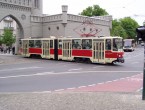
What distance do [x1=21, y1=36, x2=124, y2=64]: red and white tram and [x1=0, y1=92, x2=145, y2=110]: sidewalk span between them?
1820cm

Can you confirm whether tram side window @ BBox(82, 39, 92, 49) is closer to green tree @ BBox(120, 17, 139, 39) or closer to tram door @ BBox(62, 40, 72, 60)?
tram door @ BBox(62, 40, 72, 60)

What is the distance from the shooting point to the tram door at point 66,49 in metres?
35.2

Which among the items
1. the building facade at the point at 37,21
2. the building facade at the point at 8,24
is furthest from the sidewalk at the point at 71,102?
the building facade at the point at 8,24

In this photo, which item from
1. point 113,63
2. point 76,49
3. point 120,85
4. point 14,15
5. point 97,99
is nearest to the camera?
point 97,99

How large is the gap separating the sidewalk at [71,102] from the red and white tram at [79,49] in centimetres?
1820

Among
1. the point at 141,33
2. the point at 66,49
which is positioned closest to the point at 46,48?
the point at 66,49

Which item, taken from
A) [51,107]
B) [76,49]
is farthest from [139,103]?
[76,49]

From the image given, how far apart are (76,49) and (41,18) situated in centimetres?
2160

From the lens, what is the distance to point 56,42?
37750mm

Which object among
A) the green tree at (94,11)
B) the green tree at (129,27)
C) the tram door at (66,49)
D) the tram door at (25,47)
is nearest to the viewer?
the tram door at (66,49)

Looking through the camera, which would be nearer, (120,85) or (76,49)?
(120,85)

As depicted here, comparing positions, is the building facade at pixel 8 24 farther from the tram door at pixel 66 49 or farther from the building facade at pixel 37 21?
the tram door at pixel 66 49

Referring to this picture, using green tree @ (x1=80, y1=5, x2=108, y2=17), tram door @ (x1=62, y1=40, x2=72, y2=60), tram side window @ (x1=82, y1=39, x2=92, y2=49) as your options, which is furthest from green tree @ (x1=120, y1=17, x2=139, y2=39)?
tram side window @ (x1=82, y1=39, x2=92, y2=49)

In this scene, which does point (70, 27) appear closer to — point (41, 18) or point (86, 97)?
point (41, 18)
